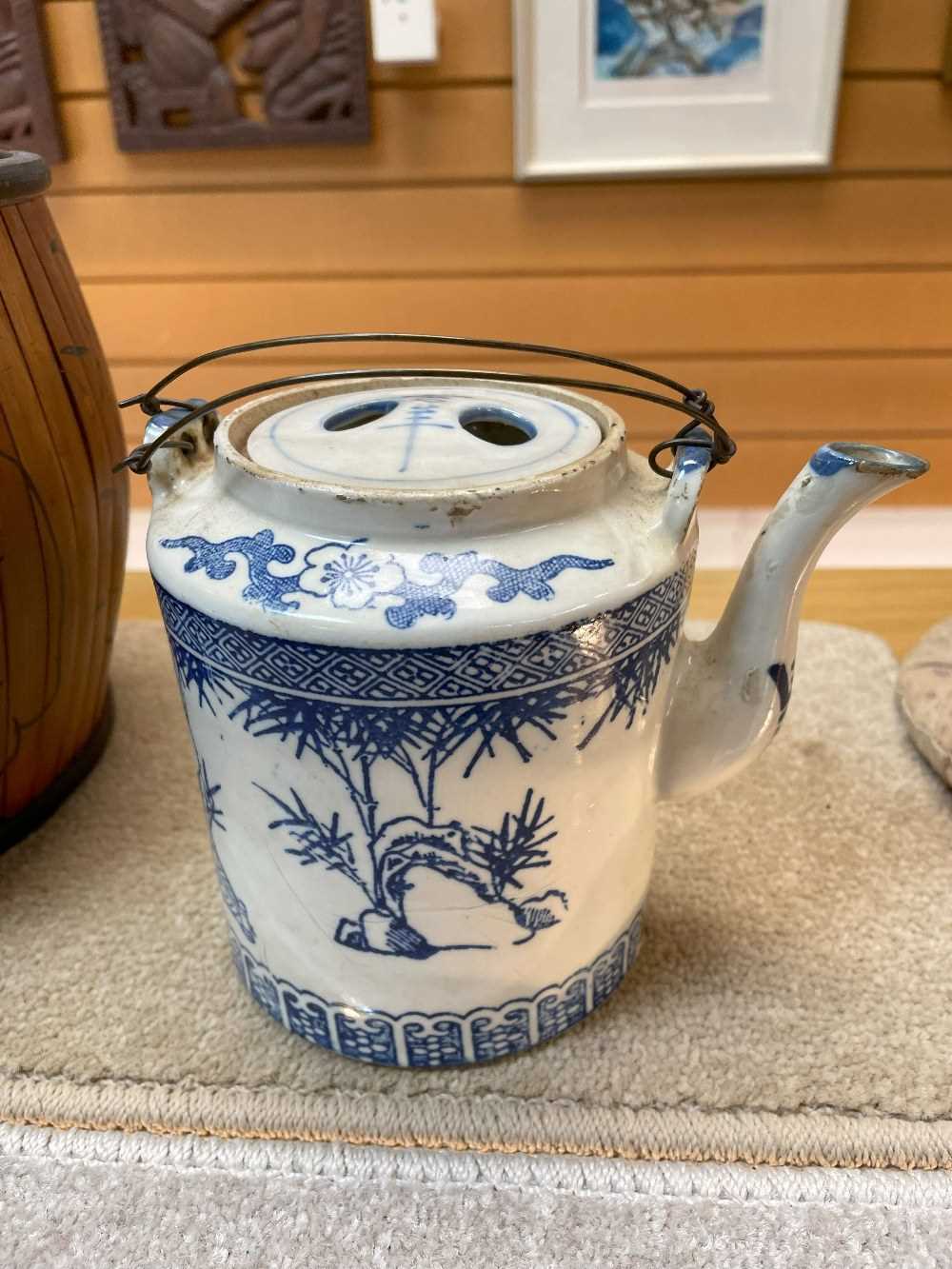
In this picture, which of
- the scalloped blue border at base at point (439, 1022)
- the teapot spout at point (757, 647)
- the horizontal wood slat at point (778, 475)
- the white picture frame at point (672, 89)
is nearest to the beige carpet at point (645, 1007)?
the scalloped blue border at base at point (439, 1022)

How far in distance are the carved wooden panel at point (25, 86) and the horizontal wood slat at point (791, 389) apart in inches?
10.8

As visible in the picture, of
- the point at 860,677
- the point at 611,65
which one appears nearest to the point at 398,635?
the point at 860,677

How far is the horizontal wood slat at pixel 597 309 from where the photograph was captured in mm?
1270

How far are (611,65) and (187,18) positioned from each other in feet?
1.47

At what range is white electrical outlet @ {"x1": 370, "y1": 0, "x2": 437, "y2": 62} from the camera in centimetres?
110

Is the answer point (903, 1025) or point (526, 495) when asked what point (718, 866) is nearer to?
point (903, 1025)

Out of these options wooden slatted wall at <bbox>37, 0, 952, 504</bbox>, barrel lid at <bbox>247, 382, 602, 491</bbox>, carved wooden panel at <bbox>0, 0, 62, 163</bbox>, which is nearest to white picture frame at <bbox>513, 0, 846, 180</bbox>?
wooden slatted wall at <bbox>37, 0, 952, 504</bbox>

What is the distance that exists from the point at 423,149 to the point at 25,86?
0.44 meters

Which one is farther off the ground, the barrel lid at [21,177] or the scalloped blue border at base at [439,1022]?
the barrel lid at [21,177]

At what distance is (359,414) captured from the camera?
62 centimetres

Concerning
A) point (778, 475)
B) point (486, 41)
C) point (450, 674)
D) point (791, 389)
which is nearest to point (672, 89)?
point (486, 41)

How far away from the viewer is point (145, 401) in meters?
0.61

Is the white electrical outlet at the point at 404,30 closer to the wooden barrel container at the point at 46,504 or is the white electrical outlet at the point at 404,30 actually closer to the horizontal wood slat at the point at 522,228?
the horizontal wood slat at the point at 522,228

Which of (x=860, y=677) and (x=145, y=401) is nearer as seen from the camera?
(x=145, y=401)
